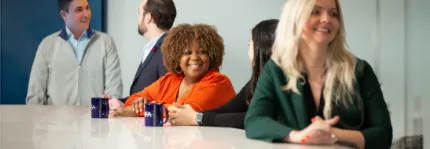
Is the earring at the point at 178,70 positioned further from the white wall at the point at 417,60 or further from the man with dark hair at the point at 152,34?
the white wall at the point at 417,60

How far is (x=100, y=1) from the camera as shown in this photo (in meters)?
4.92

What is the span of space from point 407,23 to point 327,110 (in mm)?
2469

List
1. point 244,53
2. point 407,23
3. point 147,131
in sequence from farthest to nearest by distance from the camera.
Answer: point 244,53 → point 407,23 → point 147,131

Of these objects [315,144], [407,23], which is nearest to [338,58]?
[315,144]

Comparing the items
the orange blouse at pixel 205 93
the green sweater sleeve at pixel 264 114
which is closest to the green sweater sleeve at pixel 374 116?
the green sweater sleeve at pixel 264 114

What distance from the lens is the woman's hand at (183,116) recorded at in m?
2.50

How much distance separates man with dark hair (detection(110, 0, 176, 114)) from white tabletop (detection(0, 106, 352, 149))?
0.89m

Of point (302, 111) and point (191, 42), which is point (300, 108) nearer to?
point (302, 111)

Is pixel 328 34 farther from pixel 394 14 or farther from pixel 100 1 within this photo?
pixel 100 1

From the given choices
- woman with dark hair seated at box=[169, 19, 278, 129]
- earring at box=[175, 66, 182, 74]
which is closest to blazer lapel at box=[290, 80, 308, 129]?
woman with dark hair seated at box=[169, 19, 278, 129]

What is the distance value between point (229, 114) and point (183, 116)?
0.19 meters

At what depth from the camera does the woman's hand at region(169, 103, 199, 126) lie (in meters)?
2.50

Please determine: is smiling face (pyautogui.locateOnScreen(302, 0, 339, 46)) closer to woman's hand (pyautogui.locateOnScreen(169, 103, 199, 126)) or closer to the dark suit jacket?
woman's hand (pyautogui.locateOnScreen(169, 103, 199, 126))

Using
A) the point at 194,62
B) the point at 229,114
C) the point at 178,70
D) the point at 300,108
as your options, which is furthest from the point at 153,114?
the point at 300,108
